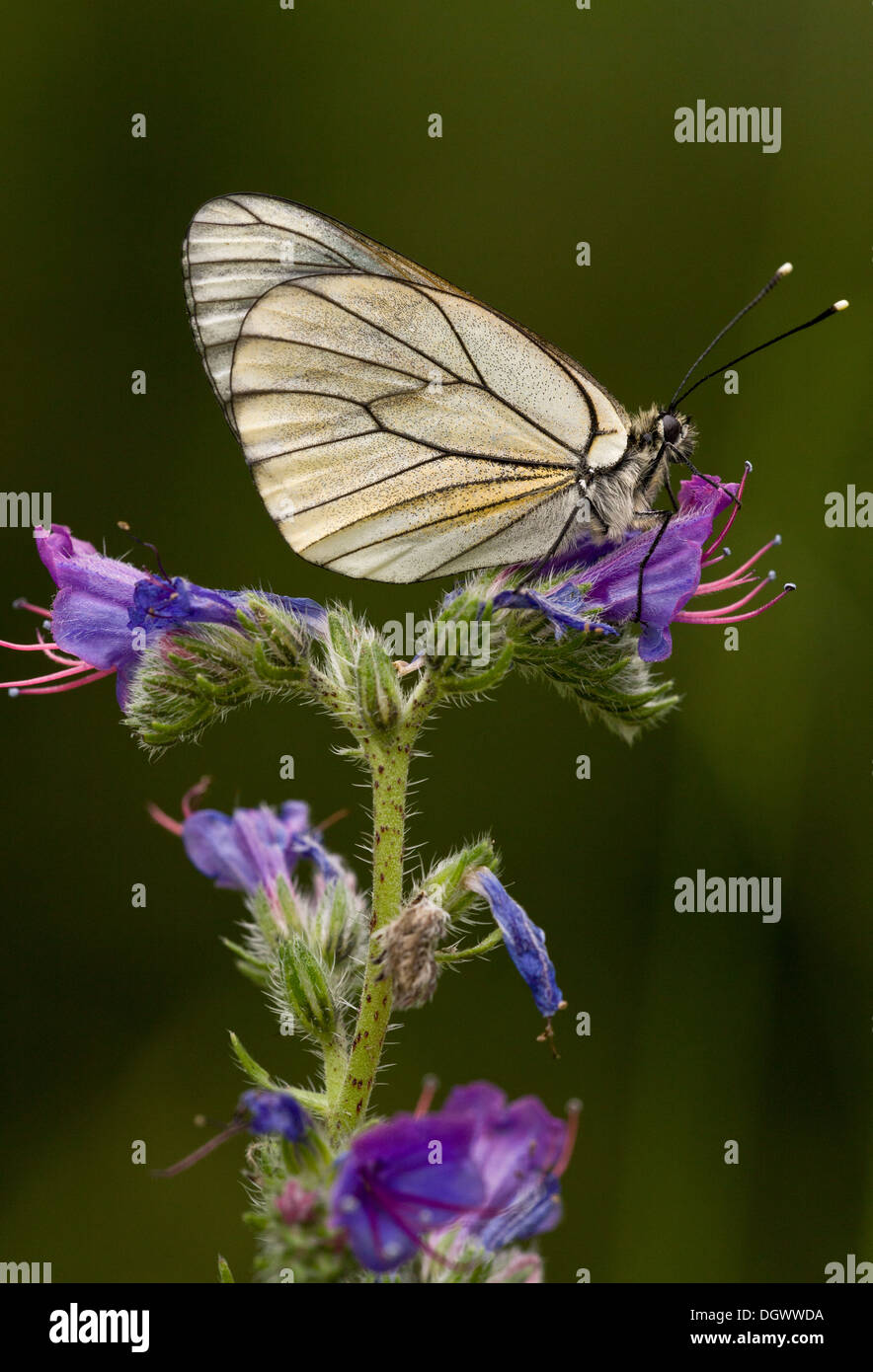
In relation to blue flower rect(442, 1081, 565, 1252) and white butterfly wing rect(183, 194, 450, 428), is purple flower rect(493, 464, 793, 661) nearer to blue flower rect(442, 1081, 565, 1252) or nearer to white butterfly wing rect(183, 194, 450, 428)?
white butterfly wing rect(183, 194, 450, 428)

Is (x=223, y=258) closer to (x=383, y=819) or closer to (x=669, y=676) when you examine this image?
(x=383, y=819)

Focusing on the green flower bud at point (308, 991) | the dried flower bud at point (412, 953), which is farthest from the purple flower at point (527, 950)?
the green flower bud at point (308, 991)

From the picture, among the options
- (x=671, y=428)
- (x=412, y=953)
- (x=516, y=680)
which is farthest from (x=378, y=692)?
(x=516, y=680)

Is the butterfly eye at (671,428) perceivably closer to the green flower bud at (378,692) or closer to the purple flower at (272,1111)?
the green flower bud at (378,692)

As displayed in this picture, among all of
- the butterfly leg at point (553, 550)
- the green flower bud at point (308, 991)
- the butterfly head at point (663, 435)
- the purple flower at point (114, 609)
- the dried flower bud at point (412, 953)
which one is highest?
the butterfly head at point (663, 435)

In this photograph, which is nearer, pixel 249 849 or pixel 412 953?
pixel 412 953

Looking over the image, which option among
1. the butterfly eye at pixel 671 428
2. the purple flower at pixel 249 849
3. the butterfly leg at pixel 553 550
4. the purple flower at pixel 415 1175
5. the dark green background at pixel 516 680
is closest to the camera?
the purple flower at pixel 415 1175

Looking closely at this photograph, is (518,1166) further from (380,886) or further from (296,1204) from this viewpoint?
(380,886)
